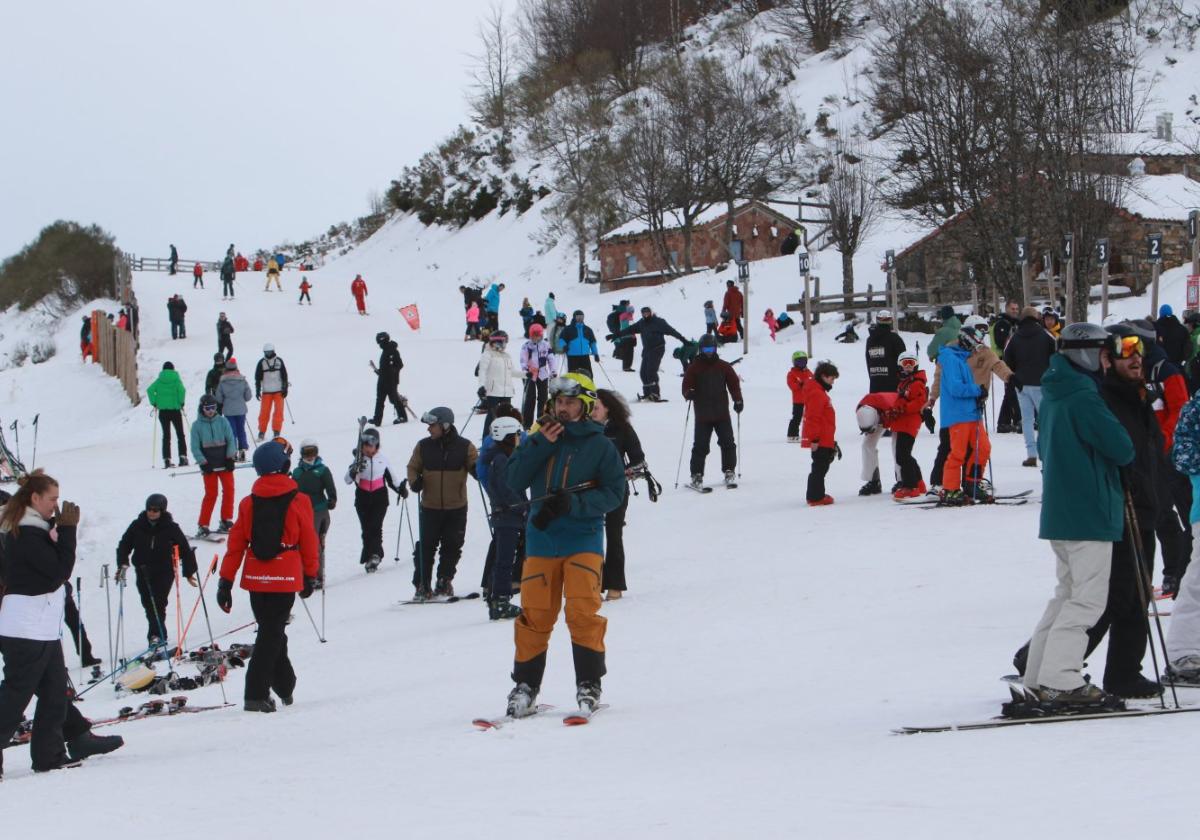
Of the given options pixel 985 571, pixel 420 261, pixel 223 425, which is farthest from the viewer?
pixel 420 261

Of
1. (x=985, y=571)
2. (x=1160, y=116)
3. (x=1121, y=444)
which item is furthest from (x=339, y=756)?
(x=1160, y=116)

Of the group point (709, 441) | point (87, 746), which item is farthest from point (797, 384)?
point (87, 746)

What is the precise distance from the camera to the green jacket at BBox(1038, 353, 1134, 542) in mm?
5570

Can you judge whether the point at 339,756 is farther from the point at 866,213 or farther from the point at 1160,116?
the point at 1160,116

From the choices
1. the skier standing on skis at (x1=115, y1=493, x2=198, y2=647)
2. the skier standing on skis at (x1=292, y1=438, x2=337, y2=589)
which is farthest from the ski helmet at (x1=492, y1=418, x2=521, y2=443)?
the skier standing on skis at (x1=115, y1=493, x2=198, y2=647)

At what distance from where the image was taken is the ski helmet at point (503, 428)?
1073 cm

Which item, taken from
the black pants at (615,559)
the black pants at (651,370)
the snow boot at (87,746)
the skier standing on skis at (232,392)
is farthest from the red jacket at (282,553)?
the black pants at (651,370)

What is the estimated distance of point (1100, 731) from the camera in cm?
536

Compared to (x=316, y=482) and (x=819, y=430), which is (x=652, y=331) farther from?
(x=316, y=482)

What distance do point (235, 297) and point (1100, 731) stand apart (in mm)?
46030

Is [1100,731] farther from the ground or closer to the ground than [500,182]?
closer to the ground

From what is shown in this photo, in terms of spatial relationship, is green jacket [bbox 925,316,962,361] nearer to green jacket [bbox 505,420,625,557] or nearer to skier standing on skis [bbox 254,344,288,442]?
green jacket [bbox 505,420,625,557]

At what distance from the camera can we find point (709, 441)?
50.9 feet

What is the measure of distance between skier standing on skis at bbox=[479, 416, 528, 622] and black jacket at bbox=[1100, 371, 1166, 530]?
5190 mm
